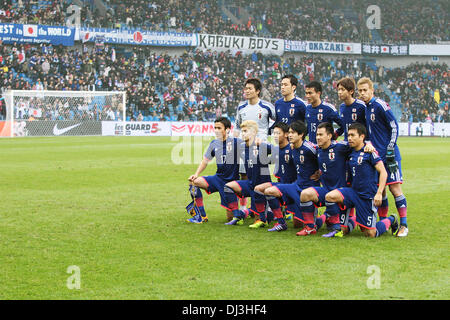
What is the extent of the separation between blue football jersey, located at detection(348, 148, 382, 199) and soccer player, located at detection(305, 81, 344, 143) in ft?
2.80

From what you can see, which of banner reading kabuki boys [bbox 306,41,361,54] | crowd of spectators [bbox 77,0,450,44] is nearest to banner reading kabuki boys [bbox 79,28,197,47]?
crowd of spectators [bbox 77,0,450,44]

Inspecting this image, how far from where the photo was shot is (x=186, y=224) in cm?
771

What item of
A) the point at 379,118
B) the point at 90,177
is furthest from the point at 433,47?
the point at 379,118

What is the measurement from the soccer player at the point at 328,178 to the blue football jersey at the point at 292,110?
118 cm

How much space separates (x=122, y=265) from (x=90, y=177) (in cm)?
831

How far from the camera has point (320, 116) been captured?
7730mm

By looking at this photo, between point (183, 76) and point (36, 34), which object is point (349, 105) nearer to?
point (36, 34)

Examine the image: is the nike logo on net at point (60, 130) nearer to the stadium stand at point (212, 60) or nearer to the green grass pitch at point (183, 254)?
the stadium stand at point (212, 60)

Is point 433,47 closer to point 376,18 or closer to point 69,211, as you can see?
point 376,18

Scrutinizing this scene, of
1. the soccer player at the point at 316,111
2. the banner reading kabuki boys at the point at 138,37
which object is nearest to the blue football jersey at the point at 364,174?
the soccer player at the point at 316,111

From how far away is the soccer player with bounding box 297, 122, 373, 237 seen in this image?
691 cm

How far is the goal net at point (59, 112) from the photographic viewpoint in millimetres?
30172

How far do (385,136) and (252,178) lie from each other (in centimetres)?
188

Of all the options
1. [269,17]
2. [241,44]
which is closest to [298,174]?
[241,44]
